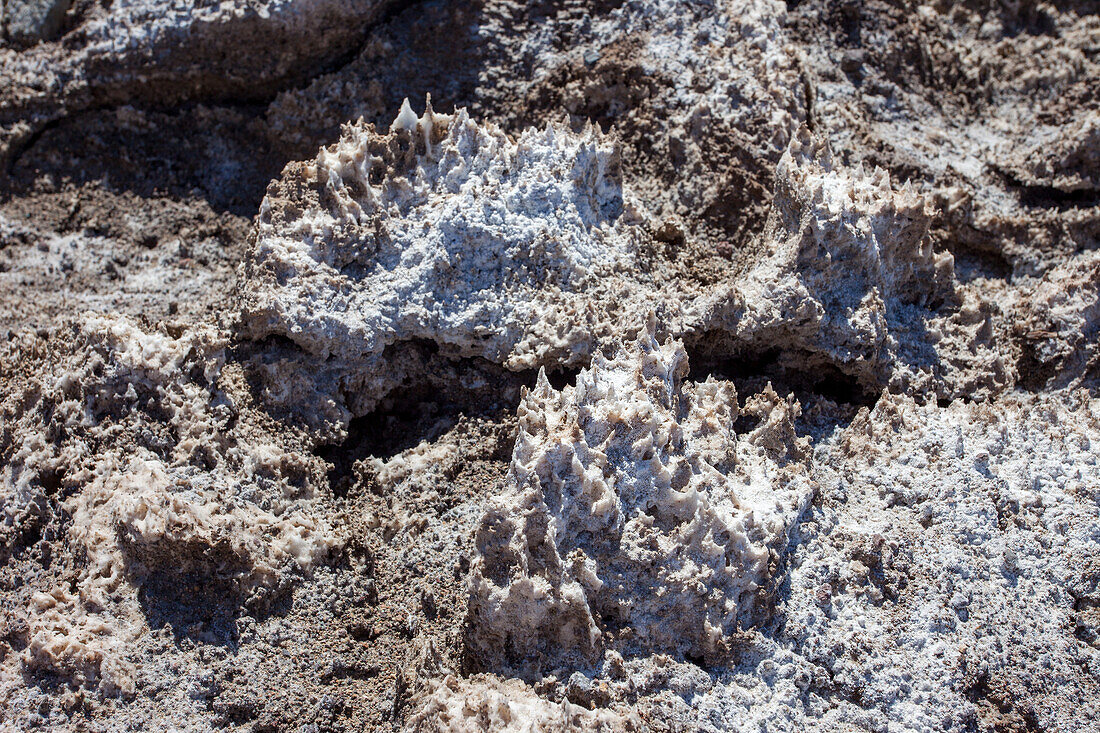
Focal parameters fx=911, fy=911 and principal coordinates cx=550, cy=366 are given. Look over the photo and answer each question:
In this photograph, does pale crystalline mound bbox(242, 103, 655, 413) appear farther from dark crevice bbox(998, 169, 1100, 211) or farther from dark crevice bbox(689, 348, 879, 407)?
dark crevice bbox(998, 169, 1100, 211)

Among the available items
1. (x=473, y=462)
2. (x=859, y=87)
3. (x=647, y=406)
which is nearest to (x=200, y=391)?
(x=473, y=462)

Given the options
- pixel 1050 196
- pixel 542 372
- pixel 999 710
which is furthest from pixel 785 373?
pixel 1050 196

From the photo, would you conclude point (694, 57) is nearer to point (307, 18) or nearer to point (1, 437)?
point (307, 18)

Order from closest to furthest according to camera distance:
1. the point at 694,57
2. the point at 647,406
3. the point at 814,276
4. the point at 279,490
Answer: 1. the point at 647,406
2. the point at 279,490
3. the point at 814,276
4. the point at 694,57

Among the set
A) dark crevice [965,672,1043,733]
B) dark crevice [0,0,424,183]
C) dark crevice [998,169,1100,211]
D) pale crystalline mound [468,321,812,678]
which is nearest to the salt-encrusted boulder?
pale crystalline mound [468,321,812,678]

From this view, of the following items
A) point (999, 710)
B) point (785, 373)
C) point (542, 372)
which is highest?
point (542, 372)

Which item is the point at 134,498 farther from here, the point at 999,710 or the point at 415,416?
the point at 999,710
